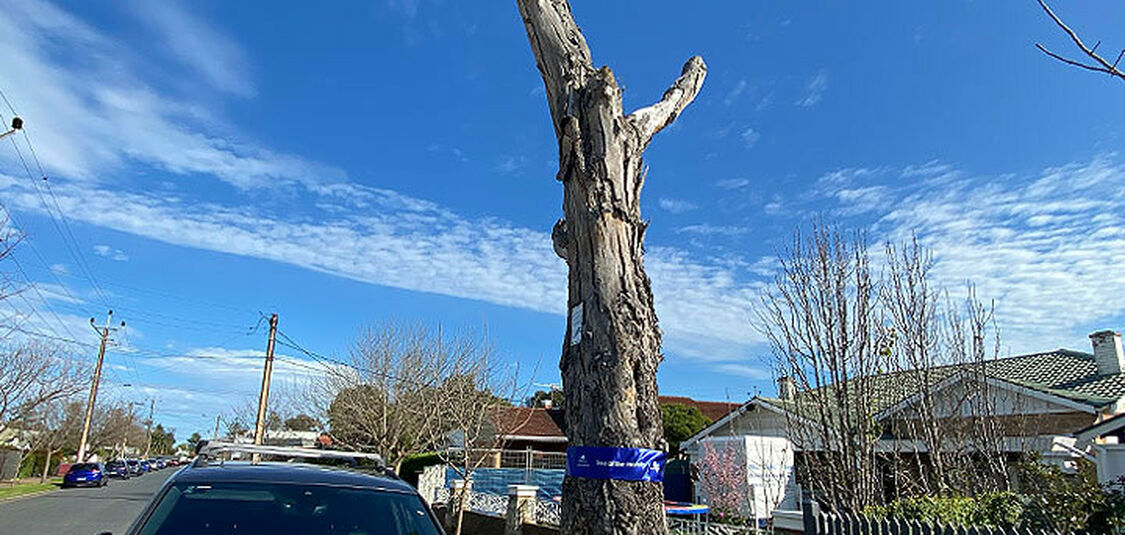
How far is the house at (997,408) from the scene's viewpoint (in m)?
9.79

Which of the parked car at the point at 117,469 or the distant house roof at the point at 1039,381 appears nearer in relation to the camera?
the distant house roof at the point at 1039,381

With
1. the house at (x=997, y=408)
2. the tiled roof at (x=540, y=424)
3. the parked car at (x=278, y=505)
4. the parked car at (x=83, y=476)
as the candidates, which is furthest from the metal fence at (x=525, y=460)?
the parked car at (x=83, y=476)

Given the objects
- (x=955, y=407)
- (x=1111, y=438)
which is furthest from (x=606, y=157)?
(x=1111, y=438)

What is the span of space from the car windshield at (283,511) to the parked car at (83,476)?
121 feet

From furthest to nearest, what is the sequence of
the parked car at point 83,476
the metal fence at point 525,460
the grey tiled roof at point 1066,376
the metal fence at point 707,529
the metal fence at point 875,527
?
the parked car at point 83,476 < the metal fence at point 525,460 < the grey tiled roof at point 1066,376 < the metal fence at point 707,529 < the metal fence at point 875,527

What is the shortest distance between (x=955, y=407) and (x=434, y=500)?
14.6 meters

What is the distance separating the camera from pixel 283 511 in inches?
155

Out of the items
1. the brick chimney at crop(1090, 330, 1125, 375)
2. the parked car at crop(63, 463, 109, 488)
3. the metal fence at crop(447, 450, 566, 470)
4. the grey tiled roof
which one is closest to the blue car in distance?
the parked car at crop(63, 463, 109, 488)

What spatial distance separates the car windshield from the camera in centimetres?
366

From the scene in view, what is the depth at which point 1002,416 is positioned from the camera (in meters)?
10.8

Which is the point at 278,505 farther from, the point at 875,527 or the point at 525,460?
the point at 525,460

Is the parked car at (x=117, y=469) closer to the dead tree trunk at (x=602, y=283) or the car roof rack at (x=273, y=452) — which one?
the car roof rack at (x=273, y=452)

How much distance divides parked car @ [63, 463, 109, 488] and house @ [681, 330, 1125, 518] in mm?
A: 29063

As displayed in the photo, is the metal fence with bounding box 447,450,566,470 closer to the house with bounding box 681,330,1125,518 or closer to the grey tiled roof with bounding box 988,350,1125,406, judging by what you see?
the house with bounding box 681,330,1125,518
